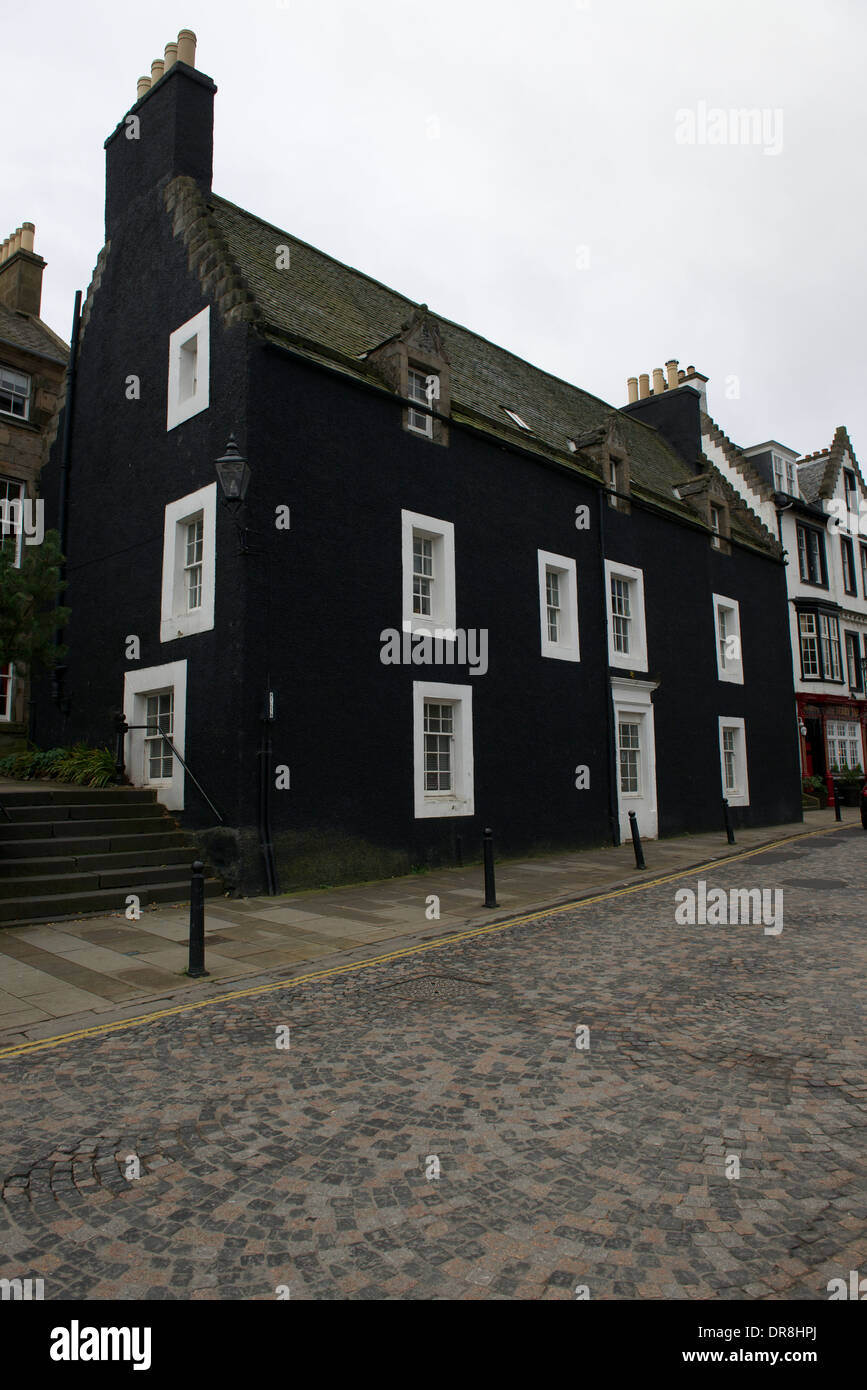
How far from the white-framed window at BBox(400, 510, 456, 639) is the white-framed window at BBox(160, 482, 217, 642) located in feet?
11.8

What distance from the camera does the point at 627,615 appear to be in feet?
68.0

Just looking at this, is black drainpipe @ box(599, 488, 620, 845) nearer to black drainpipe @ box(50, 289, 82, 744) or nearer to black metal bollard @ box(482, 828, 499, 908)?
black metal bollard @ box(482, 828, 499, 908)

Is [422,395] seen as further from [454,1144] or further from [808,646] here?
[808,646]

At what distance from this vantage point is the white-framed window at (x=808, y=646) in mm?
32562

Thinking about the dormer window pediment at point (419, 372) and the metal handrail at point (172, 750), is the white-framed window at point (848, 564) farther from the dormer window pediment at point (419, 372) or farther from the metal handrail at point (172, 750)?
the metal handrail at point (172, 750)

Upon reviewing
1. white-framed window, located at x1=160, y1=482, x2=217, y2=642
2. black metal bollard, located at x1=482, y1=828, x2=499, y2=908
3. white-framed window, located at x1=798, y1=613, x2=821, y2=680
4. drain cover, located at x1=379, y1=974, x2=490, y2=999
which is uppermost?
white-framed window, located at x1=798, y1=613, x2=821, y2=680

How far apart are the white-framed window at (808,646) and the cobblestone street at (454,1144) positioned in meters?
27.8

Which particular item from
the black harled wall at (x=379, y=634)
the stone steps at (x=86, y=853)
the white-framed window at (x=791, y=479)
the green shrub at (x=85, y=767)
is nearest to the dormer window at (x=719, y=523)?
the black harled wall at (x=379, y=634)

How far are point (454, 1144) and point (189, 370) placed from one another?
45.9 ft

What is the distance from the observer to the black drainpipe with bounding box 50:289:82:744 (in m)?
16.8

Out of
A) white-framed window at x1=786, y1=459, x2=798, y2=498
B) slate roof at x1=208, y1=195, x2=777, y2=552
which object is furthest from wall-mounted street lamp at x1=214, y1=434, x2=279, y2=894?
white-framed window at x1=786, y1=459, x2=798, y2=498

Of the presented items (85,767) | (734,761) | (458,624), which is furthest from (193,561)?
(734,761)
